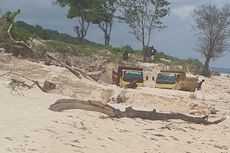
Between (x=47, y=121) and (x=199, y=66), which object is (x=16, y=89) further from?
(x=199, y=66)

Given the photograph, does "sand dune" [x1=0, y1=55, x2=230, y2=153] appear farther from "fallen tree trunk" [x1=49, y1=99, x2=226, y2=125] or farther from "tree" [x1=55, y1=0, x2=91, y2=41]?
"tree" [x1=55, y1=0, x2=91, y2=41]

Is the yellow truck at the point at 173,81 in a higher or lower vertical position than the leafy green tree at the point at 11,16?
lower

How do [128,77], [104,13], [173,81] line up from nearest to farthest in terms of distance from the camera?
[128,77]
[173,81]
[104,13]

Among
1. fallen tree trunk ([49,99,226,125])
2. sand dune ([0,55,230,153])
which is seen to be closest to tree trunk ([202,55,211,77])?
sand dune ([0,55,230,153])

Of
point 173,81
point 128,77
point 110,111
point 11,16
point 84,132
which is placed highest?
point 11,16

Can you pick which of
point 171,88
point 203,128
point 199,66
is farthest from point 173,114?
point 199,66

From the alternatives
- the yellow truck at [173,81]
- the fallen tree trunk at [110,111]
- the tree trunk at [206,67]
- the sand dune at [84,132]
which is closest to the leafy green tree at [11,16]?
the sand dune at [84,132]

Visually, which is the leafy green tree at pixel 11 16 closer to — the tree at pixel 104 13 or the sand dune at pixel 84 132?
the sand dune at pixel 84 132

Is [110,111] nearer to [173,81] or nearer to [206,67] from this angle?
[173,81]

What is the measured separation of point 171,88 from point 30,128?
90.6 ft

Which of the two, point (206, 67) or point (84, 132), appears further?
point (206, 67)

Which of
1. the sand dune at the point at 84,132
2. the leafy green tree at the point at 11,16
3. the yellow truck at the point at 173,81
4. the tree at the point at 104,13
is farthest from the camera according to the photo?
the tree at the point at 104,13

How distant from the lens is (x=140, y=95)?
2714 centimetres

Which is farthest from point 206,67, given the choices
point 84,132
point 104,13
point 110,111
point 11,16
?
point 84,132
